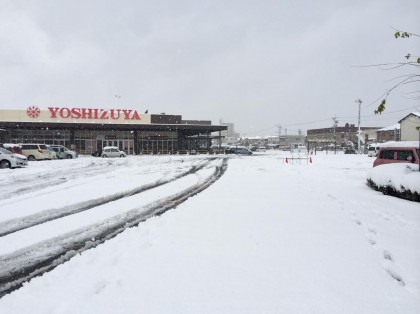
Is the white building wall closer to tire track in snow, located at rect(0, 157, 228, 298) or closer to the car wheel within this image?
tire track in snow, located at rect(0, 157, 228, 298)

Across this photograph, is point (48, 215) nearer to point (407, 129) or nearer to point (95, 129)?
point (95, 129)

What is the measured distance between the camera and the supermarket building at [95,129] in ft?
136

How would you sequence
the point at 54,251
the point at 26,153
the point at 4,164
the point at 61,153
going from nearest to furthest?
the point at 54,251 < the point at 4,164 < the point at 26,153 < the point at 61,153

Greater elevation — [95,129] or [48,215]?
[95,129]

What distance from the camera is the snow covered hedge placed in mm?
8297

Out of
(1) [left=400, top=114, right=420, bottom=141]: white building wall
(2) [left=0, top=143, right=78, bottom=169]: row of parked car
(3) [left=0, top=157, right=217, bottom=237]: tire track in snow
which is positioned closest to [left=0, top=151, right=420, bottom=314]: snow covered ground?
(3) [left=0, top=157, right=217, bottom=237]: tire track in snow

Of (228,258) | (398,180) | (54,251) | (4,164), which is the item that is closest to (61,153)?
(4,164)

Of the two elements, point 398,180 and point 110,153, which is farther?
point 110,153

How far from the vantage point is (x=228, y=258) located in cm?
407

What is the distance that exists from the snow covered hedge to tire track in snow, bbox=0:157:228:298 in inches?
291

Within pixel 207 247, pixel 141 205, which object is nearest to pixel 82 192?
pixel 141 205

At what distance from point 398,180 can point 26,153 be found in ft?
95.0

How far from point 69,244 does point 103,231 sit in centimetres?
74

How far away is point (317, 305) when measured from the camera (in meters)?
2.88
